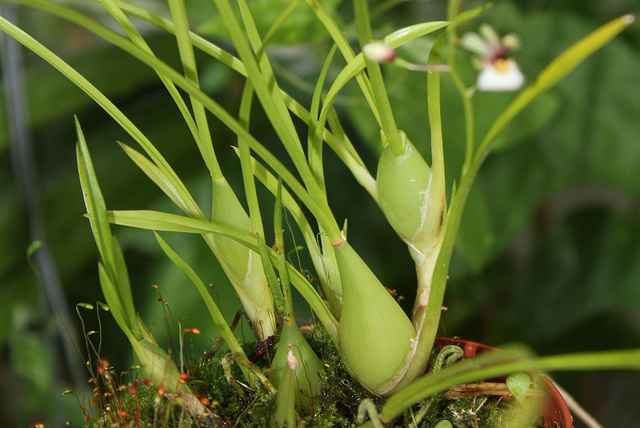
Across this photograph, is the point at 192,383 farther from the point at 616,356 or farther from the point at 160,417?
the point at 616,356

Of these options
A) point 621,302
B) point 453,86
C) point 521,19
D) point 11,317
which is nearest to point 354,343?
point 453,86

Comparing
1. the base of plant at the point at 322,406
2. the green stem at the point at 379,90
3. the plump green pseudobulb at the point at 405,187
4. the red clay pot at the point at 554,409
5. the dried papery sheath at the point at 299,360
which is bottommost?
the red clay pot at the point at 554,409

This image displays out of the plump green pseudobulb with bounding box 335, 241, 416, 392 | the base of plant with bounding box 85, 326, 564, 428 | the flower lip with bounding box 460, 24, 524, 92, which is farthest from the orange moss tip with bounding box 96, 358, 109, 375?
the flower lip with bounding box 460, 24, 524, 92

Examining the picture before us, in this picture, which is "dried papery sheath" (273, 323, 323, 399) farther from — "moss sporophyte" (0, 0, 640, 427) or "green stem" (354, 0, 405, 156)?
"green stem" (354, 0, 405, 156)

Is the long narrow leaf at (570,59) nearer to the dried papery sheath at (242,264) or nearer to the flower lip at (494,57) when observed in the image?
the flower lip at (494,57)

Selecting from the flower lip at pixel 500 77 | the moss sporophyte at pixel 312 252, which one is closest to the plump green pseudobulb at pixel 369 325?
the moss sporophyte at pixel 312 252

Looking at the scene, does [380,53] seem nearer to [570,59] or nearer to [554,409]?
[570,59]

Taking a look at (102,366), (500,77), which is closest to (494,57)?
(500,77)
